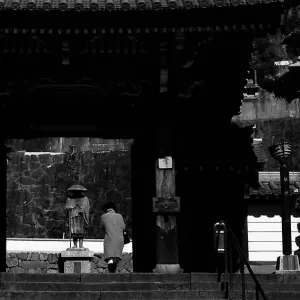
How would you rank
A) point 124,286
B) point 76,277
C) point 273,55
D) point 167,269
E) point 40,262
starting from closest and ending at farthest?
1. point 124,286
2. point 76,277
3. point 167,269
4. point 40,262
5. point 273,55

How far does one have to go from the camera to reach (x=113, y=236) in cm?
1725

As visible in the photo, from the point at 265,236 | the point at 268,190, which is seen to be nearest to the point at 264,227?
the point at 265,236

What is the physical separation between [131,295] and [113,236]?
4.08 m

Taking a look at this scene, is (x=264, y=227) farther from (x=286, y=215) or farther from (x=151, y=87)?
(x=151, y=87)

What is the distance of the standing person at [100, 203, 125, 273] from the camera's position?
56.3 feet

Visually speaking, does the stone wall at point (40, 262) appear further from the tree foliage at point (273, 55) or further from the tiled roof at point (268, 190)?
the tree foliage at point (273, 55)

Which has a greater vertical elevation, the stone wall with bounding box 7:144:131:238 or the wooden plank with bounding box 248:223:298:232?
the stone wall with bounding box 7:144:131:238

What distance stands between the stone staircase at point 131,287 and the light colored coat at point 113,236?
2.87 m

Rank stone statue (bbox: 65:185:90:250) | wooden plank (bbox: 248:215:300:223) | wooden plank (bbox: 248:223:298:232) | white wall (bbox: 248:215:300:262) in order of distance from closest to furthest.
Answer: stone statue (bbox: 65:185:90:250) → white wall (bbox: 248:215:300:262) → wooden plank (bbox: 248:223:298:232) → wooden plank (bbox: 248:215:300:223)

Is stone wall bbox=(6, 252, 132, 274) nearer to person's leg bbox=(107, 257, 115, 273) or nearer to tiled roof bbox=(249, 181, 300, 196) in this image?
tiled roof bbox=(249, 181, 300, 196)

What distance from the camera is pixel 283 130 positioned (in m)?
44.9

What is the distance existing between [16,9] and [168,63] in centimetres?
289

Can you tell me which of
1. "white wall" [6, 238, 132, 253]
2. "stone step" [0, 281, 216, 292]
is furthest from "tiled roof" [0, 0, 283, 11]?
"white wall" [6, 238, 132, 253]

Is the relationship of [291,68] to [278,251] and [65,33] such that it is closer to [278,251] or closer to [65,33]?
[278,251]
